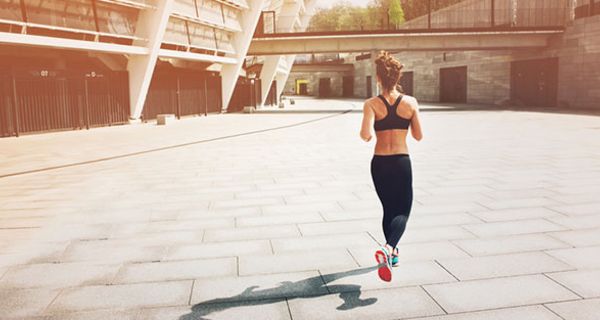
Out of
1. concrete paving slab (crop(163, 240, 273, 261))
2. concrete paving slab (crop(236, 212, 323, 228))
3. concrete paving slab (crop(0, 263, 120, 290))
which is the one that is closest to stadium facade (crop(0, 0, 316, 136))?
concrete paving slab (crop(236, 212, 323, 228))

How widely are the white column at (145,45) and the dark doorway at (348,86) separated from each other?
57.3 m

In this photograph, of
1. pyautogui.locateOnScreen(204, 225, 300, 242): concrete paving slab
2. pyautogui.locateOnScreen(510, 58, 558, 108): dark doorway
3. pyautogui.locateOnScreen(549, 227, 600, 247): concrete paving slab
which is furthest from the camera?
pyautogui.locateOnScreen(510, 58, 558, 108): dark doorway

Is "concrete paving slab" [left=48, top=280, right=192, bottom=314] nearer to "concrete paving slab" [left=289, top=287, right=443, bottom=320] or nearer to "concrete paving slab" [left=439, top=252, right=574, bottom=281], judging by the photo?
"concrete paving slab" [left=289, top=287, right=443, bottom=320]

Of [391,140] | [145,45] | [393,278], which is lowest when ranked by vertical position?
[393,278]

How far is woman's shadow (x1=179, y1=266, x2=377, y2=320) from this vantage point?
3730mm

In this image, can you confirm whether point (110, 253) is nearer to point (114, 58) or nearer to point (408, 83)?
point (114, 58)

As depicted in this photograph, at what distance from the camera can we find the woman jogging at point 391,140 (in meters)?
4.20

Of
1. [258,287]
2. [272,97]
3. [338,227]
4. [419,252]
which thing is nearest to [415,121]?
[419,252]

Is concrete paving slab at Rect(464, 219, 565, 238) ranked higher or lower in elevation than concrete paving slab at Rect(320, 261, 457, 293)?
higher

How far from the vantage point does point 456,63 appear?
4588 cm

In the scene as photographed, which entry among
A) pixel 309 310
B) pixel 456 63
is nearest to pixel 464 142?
pixel 309 310

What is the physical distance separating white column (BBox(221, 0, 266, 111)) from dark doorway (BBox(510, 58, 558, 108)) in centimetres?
1828

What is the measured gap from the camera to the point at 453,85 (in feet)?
153

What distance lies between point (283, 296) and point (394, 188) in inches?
47.7
